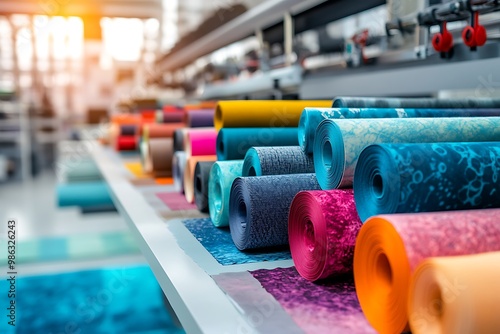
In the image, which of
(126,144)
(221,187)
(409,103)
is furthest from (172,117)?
(409,103)

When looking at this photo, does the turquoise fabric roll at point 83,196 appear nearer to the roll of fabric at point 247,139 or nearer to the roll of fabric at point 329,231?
the roll of fabric at point 247,139

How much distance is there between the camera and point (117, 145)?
9.56 feet

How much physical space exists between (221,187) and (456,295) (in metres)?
0.64

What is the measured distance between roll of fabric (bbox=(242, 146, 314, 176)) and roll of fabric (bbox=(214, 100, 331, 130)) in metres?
0.23

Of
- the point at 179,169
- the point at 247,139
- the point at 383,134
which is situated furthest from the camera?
the point at 179,169

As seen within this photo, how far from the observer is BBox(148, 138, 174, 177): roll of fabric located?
1.82 m

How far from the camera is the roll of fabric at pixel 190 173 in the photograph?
4.32 feet

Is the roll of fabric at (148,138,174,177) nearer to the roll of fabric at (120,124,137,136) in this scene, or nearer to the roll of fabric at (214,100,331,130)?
the roll of fabric at (214,100,331,130)

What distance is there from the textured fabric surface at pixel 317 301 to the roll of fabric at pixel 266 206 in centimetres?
9

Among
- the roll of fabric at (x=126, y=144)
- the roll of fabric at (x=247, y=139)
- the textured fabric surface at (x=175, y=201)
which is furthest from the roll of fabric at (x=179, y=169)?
the roll of fabric at (x=126, y=144)

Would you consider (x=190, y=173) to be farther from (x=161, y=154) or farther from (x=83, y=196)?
(x=83, y=196)

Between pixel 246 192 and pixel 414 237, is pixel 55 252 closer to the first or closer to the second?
pixel 246 192

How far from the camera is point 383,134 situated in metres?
0.78

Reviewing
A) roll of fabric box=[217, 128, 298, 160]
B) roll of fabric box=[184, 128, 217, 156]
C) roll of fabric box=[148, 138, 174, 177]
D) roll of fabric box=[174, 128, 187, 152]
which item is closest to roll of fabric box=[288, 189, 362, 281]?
roll of fabric box=[217, 128, 298, 160]
